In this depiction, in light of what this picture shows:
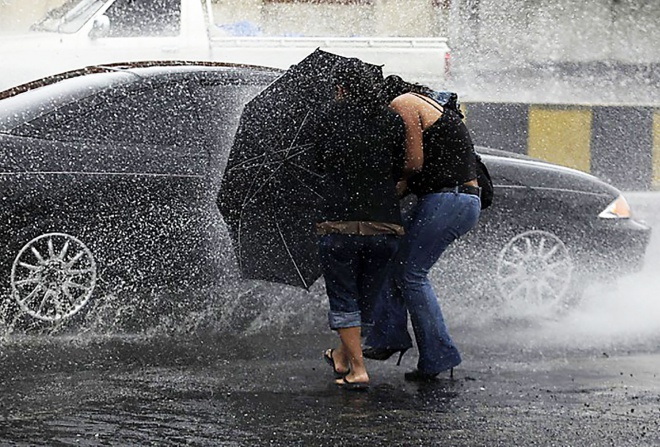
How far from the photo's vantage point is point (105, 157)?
7176 millimetres

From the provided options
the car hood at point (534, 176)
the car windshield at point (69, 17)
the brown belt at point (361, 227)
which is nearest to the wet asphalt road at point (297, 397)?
the brown belt at point (361, 227)

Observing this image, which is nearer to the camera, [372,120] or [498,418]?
[498,418]

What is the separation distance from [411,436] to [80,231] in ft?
8.13

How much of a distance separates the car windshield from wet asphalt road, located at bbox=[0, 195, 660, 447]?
7.33m

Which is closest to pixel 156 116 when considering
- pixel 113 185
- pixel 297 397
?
pixel 113 185

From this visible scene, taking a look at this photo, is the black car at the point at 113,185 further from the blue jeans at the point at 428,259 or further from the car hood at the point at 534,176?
the car hood at the point at 534,176

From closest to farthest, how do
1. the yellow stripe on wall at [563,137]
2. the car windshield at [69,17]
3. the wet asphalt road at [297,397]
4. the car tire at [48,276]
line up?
the wet asphalt road at [297,397], the car tire at [48,276], the yellow stripe on wall at [563,137], the car windshield at [69,17]

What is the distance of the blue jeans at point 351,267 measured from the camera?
6.05 metres

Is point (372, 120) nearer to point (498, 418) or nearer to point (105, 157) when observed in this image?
point (498, 418)

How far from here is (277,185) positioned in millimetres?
6508

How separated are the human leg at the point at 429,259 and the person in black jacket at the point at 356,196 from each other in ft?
0.46

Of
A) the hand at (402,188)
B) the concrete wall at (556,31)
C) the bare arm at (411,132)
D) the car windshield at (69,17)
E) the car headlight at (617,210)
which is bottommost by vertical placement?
the concrete wall at (556,31)

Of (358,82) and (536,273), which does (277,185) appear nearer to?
(358,82)

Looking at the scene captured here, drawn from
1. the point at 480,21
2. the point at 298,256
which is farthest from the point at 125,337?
the point at 480,21
